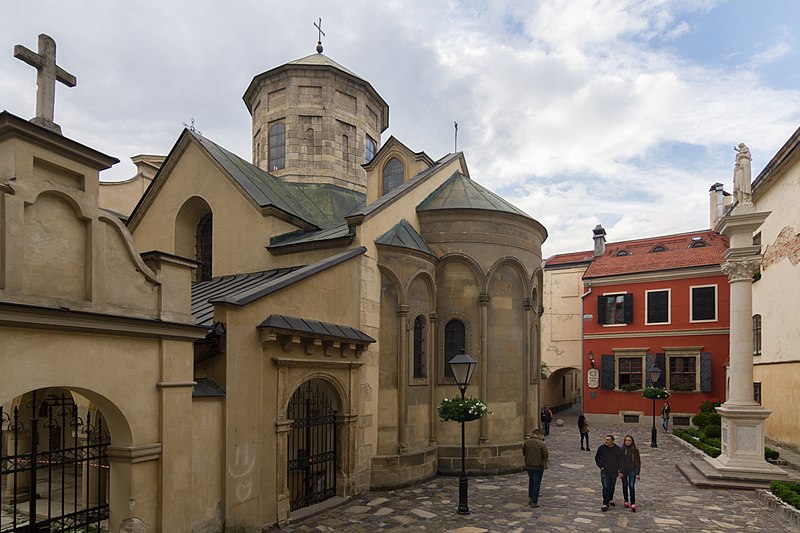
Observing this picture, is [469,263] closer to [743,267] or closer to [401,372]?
[401,372]

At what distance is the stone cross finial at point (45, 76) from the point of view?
23.1ft

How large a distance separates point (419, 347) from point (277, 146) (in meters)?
10.8

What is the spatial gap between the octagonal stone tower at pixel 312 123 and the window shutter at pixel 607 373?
57.9 ft

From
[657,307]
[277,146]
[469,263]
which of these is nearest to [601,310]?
[657,307]

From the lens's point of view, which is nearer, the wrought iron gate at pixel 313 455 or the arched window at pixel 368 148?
the wrought iron gate at pixel 313 455

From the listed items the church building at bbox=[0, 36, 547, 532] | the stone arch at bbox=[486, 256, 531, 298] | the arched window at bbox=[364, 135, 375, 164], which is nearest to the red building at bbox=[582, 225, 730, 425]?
the church building at bbox=[0, 36, 547, 532]

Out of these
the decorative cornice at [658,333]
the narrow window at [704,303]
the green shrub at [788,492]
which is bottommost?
the green shrub at [788,492]

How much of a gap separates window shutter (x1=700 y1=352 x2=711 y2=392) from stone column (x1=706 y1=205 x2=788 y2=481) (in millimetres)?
13450

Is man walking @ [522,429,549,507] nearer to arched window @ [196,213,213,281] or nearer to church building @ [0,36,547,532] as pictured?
church building @ [0,36,547,532]

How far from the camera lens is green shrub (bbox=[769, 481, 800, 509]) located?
1144cm

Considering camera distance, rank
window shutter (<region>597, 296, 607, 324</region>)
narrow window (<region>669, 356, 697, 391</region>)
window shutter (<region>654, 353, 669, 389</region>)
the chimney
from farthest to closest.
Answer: the chimney
window shutter (<region>597, 296, 607, 324</region>)
window shutter (<region>654, 353, 669, 389</region>)
narrow window (<region>669, 356, 697, 391</region>)

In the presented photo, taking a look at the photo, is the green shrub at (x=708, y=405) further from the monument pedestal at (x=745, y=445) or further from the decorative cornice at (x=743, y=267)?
the decorative cornice at (x=743, y=267)

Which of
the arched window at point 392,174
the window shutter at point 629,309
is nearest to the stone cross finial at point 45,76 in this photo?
the arched window at point 392,174

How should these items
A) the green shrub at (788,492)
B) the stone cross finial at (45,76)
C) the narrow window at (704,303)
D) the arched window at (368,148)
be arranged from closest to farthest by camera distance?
1. the stone cross finial at (45,76)
2. the green shrub at (788,492)
3. the arched window at (368,148)
4. the narrow window at (704,303)
